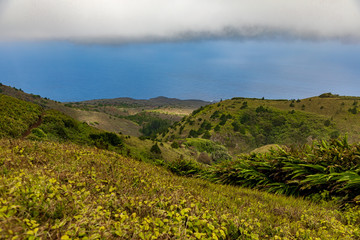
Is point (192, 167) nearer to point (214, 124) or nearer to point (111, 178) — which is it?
point (111, 178)

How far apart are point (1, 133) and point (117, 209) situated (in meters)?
11.7

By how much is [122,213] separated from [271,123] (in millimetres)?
66675

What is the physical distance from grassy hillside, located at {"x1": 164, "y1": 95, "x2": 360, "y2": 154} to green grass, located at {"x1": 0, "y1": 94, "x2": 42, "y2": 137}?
138 ft

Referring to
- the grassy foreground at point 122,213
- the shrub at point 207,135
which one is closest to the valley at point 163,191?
the grassy foreground at point 122,213

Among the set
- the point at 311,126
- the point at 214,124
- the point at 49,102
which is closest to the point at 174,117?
the point at 49,102

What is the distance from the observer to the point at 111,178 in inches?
201

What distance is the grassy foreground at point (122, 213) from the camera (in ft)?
8.59

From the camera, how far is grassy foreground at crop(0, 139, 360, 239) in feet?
8.59

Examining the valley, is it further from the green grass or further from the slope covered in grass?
the slope covered in grass

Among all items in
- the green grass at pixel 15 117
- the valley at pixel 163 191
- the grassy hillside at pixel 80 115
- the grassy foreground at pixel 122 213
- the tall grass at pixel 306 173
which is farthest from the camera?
the grassy hillside at pixel 80 115

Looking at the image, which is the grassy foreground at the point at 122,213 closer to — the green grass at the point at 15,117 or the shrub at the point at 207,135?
the green grass at the point at 15,117

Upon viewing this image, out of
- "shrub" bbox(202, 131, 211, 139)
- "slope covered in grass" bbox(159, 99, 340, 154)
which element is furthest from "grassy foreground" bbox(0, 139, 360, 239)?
"slope covered in grass" bbox(159, 99, 340, 154)

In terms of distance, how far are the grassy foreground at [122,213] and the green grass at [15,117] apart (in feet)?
26.3

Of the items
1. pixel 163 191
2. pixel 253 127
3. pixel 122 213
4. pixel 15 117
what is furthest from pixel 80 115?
pixel 122 213
